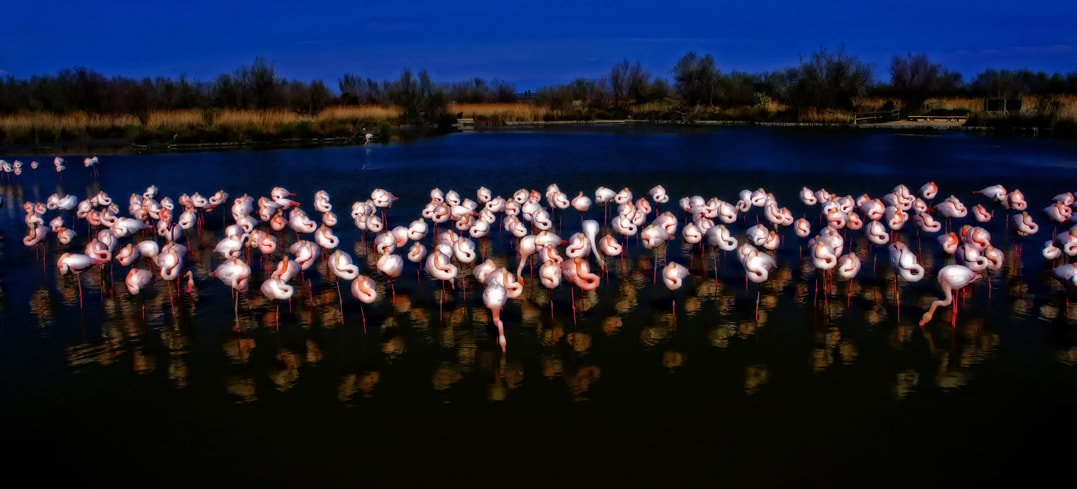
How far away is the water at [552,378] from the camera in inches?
249

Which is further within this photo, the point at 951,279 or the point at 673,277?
the point at 673,277

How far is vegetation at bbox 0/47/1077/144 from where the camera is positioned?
35.8 m

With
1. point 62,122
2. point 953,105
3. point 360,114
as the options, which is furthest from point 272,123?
point 953,105

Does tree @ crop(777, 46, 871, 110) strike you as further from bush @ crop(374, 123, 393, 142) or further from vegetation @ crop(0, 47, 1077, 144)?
bush @ crop(374, 123, 393, 142)

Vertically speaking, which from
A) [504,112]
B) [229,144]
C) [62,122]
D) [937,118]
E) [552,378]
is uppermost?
[504,112]

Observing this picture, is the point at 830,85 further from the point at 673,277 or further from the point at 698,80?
the point at 673,277

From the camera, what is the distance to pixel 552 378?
7777 mm

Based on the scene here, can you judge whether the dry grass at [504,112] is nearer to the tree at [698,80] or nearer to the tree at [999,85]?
the tree at [698,80]

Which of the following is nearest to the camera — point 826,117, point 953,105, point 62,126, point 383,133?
point 62,126

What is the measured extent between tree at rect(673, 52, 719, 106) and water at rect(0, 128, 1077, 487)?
1808 inches

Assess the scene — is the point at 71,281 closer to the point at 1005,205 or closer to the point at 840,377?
the point at 840,377

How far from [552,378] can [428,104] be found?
4192 cm

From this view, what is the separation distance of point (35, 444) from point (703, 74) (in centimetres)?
5558

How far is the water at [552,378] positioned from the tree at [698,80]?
45917mm
